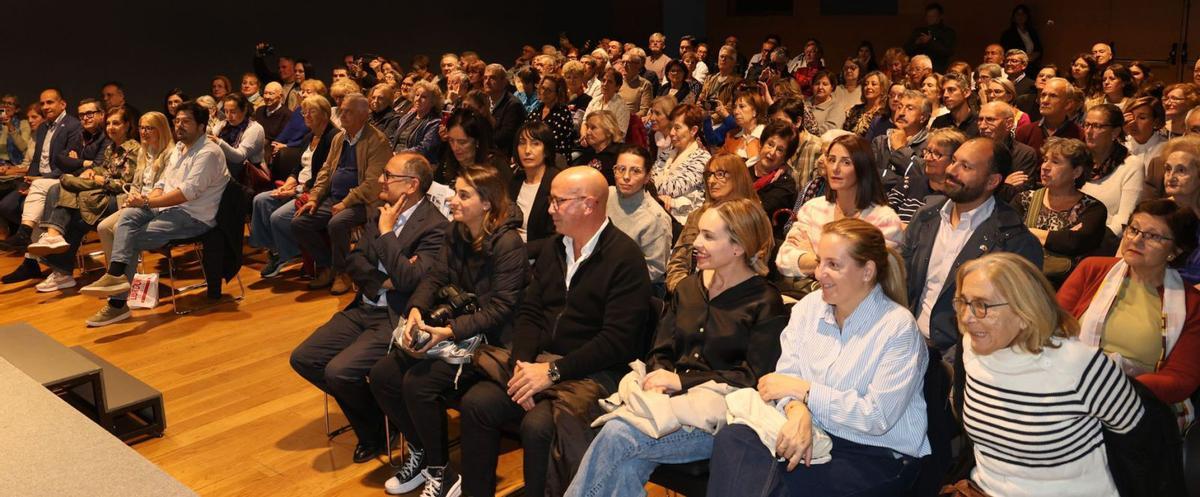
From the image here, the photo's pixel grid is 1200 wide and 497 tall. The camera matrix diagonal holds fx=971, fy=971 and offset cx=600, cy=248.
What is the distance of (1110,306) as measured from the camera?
9.87 feet

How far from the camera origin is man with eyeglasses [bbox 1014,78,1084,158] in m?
5.78

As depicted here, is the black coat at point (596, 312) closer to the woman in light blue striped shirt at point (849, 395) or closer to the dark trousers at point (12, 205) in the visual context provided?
the woman in light blue striped shirt at point (849, 395)

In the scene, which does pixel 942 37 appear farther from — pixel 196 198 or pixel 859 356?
pixel 859 356

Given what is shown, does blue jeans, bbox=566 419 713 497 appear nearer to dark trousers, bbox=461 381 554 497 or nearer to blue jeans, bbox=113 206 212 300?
dark trousers, bbox=461 381 554 497

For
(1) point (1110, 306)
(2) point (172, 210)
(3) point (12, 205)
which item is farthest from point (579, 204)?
(3) point (12, 205)

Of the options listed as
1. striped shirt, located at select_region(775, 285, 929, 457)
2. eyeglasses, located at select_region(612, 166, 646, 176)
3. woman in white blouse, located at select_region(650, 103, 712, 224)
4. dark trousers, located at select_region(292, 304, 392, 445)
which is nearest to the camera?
striped shirt, located at select_region(775, 285, 929, 457)

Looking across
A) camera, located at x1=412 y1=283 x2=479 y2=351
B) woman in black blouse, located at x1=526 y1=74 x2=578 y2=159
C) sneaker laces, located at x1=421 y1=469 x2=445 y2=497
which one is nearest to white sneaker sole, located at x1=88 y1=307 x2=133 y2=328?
woman in black blouse, located at x1=526 y1=74 x2=578 y2=159

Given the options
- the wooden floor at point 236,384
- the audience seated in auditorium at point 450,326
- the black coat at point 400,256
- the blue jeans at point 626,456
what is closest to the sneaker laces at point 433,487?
the audience seated in auditorium at point 450,326

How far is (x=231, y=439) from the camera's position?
4.24 metres

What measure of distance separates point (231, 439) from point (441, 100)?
11.1 ft

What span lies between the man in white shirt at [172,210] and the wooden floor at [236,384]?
226 millimetres

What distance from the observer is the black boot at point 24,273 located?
681 centimetres

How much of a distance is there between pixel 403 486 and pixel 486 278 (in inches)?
34.0

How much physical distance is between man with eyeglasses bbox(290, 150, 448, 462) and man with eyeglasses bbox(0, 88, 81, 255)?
4109 mm
